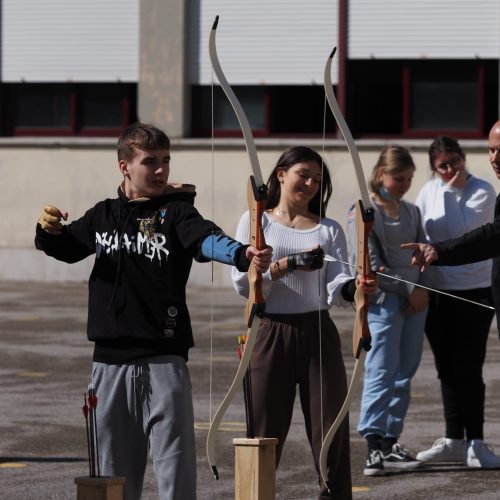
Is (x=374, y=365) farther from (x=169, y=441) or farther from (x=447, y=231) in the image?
(x=169, y=441)

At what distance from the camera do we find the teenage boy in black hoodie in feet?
18.8

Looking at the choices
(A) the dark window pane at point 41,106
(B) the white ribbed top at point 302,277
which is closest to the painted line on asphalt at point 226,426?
(B) the white ribbed top at point 302,277

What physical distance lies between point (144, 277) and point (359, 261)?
3.00 ft

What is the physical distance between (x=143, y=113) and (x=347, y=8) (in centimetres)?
313

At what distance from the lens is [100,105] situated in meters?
22.3

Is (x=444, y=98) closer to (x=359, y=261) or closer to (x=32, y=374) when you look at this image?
(x=32, y=374)

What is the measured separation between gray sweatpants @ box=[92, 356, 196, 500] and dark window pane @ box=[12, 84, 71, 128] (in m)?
16.9

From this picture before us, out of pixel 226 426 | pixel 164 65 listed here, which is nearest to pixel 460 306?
pixel 226 426

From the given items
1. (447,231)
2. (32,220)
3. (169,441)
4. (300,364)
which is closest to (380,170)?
(447,231)

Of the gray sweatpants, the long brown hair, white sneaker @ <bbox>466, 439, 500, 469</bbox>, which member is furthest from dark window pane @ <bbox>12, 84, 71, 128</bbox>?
the gray sweatpants

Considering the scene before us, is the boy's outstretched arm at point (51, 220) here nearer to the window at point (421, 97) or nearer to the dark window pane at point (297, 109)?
the window at point (421, 97)

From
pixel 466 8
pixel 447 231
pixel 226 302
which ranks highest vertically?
pixel 466 8

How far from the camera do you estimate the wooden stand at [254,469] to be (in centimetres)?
579

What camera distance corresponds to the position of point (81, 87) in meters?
22.4
